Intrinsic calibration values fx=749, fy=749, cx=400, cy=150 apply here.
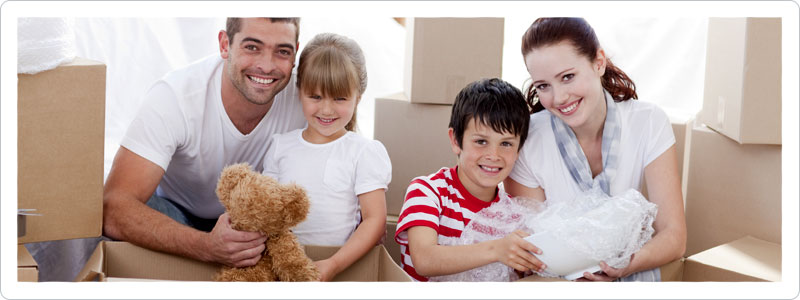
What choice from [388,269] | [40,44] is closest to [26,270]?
[40,44]

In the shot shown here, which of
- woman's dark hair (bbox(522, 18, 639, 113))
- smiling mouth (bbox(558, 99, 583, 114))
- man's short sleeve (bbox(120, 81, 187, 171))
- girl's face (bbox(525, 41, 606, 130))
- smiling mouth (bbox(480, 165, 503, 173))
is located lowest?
smiling mouth (bbox(480, 165, 503, 173))

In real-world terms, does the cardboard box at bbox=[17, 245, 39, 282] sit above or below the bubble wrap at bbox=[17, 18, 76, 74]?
below

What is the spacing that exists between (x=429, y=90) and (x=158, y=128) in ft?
1.82

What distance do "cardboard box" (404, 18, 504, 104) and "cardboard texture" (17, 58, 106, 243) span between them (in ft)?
2.09

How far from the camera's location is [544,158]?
4.58ft

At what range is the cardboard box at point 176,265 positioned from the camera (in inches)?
49.7

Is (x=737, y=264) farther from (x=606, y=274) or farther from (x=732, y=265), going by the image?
(x=606, y=274)

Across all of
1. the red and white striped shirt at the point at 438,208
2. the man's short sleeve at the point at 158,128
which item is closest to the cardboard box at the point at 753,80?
the red and white striped shirt at the point at 438,208

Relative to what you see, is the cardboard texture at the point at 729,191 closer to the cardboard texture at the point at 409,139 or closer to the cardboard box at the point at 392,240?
the cardboard texture at the point at 409,139

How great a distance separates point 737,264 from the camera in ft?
4.20

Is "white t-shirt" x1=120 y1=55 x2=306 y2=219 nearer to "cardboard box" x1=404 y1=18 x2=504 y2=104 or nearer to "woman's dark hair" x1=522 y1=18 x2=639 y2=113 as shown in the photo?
"cardboard box" x1=404 y1=18 x2=504 y2=104

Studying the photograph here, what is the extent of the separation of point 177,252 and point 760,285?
3.04ft

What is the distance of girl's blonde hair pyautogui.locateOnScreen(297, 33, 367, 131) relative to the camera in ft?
4.55

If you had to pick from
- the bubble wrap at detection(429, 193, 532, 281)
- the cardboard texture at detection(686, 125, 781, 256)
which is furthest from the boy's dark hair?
the cardboard texture at detection(686, 125, 781, 256)
